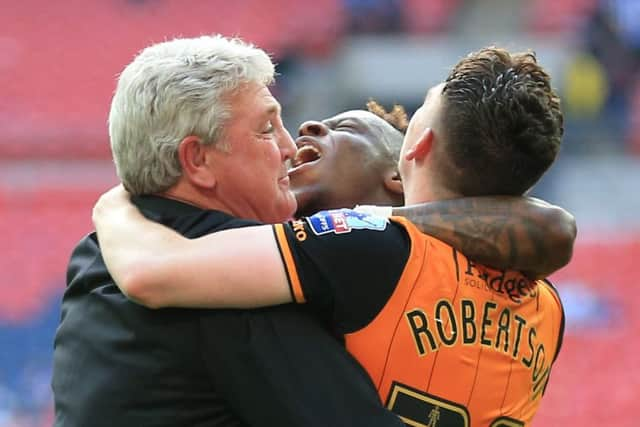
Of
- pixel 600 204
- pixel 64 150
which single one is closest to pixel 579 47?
pixel 600 204

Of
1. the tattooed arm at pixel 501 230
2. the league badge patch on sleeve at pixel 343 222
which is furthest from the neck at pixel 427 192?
the league badge patch on sleeve at pixel 343 222

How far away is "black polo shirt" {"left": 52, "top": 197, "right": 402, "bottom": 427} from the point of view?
1.93 metres

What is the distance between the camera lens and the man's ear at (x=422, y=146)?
2.23 m

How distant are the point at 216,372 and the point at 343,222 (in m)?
0.33

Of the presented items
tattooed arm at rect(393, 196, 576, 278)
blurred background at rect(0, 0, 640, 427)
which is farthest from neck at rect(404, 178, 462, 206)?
blurred background at rect(0, 0, 640, 427)

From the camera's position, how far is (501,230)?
214 centimetres

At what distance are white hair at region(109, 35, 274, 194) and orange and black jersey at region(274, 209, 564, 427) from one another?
231mm

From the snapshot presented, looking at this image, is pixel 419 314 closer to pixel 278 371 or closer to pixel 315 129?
pixel 278 371

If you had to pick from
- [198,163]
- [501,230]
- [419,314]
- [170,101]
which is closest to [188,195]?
[198,163]

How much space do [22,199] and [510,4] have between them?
6.50 metres

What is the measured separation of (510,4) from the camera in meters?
14.7

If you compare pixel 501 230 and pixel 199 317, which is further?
pixel 501 230

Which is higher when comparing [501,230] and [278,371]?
[501,230]

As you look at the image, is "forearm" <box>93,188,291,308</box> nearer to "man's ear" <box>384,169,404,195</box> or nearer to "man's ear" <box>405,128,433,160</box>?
"man's ear" <box>405,128,433,160</box>
